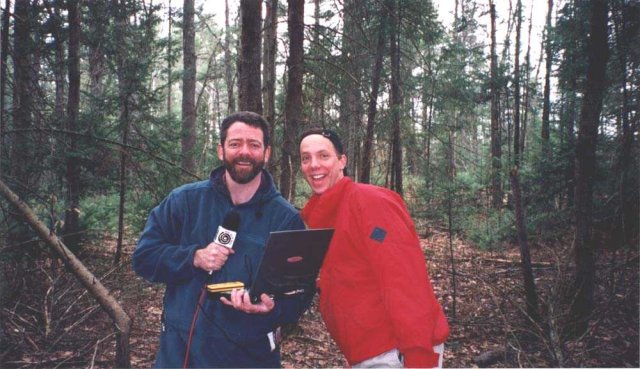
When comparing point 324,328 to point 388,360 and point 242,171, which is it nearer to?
point 388,360

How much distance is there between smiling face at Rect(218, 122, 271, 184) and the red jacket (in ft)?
1.79

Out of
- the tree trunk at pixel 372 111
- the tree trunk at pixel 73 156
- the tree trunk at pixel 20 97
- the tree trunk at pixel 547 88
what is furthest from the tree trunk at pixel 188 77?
the tree trunk at pixel 547 88

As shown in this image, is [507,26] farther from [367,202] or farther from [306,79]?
[367,202]

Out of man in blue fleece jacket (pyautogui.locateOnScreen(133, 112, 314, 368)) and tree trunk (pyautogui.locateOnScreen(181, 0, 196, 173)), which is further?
tree trunk (pyautogui.locateOnScreen(181, 0, 196, 173))

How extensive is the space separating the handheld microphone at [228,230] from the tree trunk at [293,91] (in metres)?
3.47

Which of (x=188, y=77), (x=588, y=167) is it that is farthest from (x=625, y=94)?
(x=188, y=77)

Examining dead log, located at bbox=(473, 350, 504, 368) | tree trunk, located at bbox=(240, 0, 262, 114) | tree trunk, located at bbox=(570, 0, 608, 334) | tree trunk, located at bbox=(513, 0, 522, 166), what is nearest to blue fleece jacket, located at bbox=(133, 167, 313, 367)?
tree trunk, located at bbox=(240, 0, 262, 114)

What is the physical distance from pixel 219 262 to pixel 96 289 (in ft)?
6.09

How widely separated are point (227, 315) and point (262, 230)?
595 mm

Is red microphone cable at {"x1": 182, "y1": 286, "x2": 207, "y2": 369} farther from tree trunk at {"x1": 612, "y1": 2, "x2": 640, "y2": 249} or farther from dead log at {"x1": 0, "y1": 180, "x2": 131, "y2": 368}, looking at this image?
tree trunk at {"x1": 612, "y1": 2, "x2": 640, "y2": 249}

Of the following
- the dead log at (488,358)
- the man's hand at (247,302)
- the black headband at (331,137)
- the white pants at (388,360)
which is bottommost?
the dead log at (488,358)

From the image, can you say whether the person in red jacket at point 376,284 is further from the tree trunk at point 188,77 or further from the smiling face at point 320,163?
the tree trunk at point 188,77

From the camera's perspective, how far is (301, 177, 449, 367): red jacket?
2297 millimetres

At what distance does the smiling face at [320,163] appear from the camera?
307 cm
